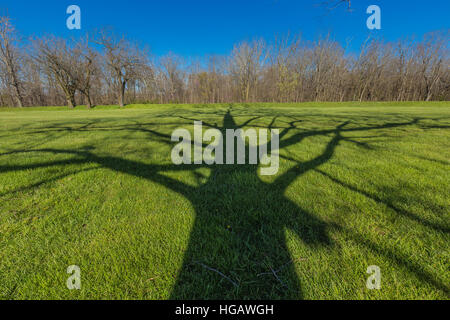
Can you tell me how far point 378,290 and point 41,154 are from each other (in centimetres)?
551

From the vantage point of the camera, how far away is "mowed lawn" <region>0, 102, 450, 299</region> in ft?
3.83

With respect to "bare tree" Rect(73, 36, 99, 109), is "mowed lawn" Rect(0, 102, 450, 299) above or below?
below

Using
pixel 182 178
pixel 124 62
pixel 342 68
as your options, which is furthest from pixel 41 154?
pixel 342 68

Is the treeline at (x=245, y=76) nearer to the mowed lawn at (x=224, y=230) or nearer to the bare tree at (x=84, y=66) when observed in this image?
the bare tree at (x=84, y=66)

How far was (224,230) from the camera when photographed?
5.42ft

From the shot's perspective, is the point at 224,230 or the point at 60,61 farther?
the point at 60,61

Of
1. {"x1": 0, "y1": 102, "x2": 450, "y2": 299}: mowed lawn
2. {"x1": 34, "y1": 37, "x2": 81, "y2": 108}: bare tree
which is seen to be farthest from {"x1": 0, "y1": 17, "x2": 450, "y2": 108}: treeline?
{"x1": 0, "y1": 102, "x2": 450, "y2": 299}: mowed lawn

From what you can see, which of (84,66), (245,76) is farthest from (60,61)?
(245,76)

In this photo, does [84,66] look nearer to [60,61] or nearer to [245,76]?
[60,61]

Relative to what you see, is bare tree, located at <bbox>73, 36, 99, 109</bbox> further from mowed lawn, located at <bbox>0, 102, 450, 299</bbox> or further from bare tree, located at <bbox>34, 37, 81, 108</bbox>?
mowed lawn, located at <bbox>0, 102, 450, 299</bbox>

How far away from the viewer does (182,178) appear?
2.69 m

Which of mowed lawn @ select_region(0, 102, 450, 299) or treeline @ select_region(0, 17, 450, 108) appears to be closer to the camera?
mowed lawn @ select_region(0, 102, 450, 299)
